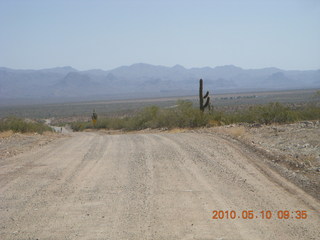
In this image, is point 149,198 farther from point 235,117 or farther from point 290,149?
point 235,117

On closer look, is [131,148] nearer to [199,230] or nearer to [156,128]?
[199,230]

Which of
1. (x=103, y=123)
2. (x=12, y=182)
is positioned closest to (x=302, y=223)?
(x=12, y=182)

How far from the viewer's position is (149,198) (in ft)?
29.6

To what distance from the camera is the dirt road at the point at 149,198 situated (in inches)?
279

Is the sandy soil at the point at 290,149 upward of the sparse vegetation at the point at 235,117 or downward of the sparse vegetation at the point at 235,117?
upward

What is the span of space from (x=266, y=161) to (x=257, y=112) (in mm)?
14070
